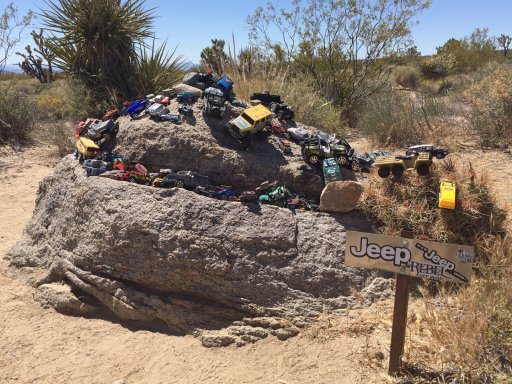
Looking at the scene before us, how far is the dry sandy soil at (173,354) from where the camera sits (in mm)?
3080

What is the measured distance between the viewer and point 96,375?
3.24 meters

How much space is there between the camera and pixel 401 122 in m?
7.22

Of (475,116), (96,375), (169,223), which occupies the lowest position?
(96,375)

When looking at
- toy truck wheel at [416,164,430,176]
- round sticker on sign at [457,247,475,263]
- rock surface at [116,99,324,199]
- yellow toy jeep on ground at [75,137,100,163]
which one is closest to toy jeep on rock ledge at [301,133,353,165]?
rock surface at [116,99,324,199]

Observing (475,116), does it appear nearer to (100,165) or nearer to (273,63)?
(273,63)

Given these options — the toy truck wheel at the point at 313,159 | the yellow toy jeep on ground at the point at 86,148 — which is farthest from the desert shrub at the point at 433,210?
the yellow toy jeep on ground at the point at 86,148

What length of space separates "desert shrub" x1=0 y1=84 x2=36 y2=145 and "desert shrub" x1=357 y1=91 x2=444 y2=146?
7067 mm

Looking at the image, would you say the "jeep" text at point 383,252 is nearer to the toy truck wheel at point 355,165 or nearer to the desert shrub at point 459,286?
the desert shrub at point 459,286

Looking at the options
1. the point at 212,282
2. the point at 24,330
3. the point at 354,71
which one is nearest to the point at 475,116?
the point at 354,71

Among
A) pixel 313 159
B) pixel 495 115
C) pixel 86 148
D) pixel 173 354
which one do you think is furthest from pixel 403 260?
pixel 495 115

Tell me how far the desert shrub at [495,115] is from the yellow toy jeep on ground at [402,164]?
3564mm

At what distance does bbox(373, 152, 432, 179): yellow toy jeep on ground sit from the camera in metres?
4.09

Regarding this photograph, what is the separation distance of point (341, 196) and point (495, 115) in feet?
14.8

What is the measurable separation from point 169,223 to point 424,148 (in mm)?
2409
